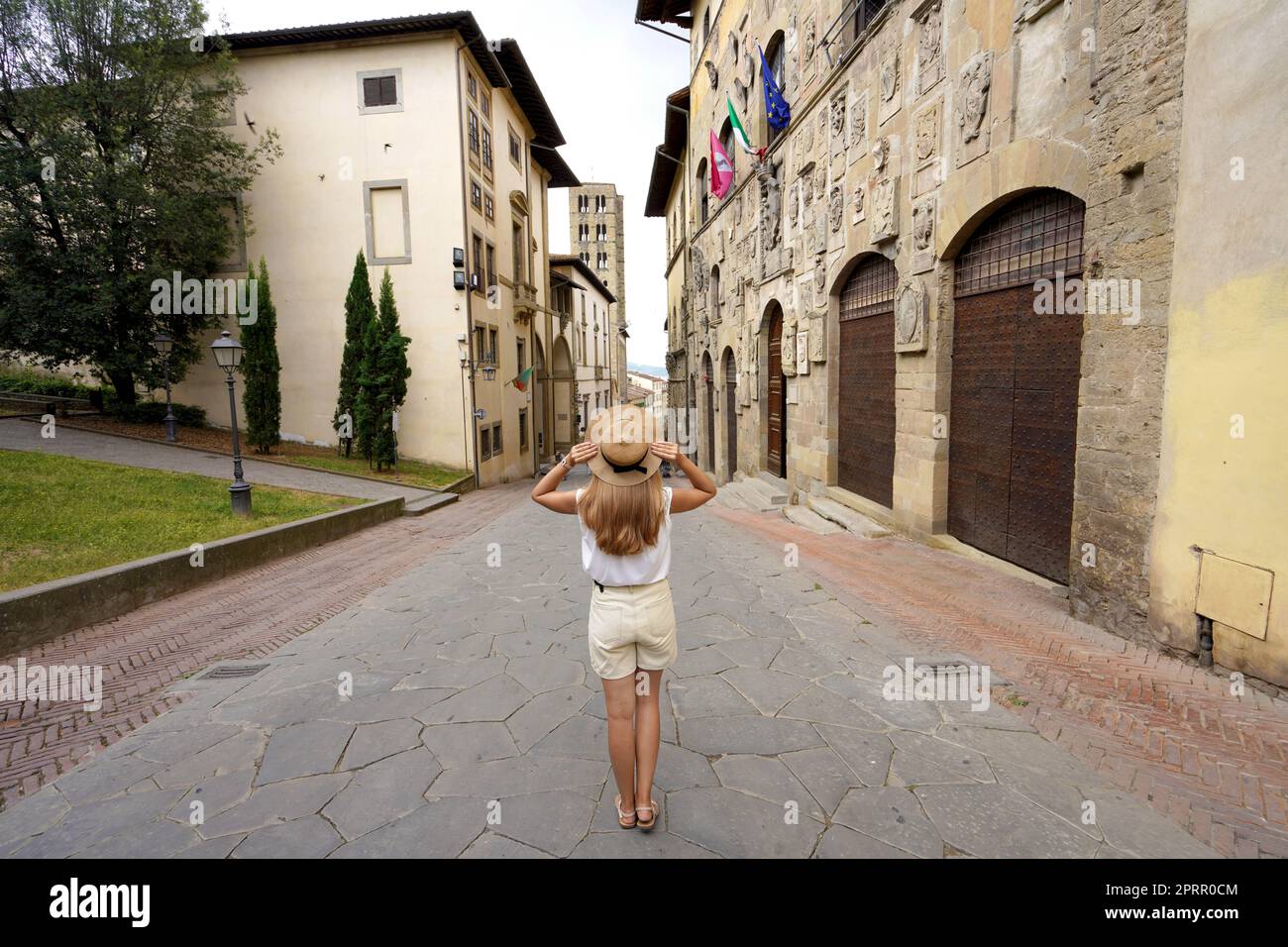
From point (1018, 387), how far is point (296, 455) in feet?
63.2

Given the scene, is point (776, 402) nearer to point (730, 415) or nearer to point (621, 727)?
point (730, 415)

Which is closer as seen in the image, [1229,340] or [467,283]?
[1229,340]

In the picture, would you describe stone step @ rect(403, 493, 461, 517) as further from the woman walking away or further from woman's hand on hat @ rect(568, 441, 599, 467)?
the woman walking away

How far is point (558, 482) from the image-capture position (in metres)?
2.88

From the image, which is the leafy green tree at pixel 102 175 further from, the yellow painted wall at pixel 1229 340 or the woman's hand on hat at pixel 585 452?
the yellow painted wall at pixel 1229 340

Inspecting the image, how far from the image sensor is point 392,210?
21016mm

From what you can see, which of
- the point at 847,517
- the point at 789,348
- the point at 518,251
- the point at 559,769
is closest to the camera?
the point at 559,769

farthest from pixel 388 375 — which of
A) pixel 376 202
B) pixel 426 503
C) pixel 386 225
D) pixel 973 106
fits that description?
pixel 973 106

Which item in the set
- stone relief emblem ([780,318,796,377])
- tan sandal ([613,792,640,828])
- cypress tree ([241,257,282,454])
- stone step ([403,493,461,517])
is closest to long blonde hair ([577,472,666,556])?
tan sandal ([613,792,640,828])

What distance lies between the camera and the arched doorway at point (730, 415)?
20.3m

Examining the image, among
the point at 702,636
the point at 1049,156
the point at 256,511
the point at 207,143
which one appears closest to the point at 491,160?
the point at 207,143
